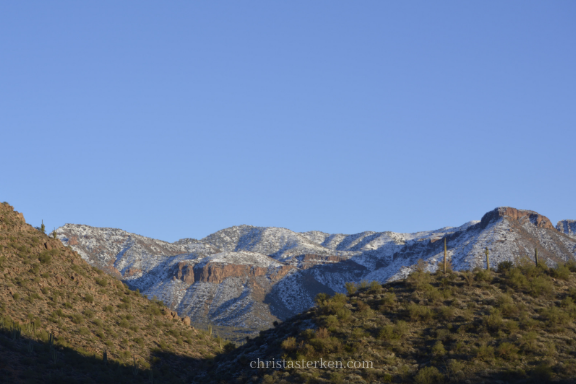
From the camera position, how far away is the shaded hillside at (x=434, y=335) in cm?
3027

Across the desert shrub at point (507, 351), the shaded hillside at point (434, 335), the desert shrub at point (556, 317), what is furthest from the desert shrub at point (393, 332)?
the desert shrub at point (556, 317)

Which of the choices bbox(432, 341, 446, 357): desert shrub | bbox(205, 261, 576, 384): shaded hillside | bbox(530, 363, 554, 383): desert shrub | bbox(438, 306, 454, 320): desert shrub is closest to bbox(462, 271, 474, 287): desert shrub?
bbox(205, 261, 576, 384): shaded hillside

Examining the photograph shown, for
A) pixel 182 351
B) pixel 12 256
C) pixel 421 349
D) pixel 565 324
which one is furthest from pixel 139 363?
pixel 565 324

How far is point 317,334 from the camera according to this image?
34406mm

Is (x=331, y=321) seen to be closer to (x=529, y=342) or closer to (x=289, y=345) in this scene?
(x=289, y=345)

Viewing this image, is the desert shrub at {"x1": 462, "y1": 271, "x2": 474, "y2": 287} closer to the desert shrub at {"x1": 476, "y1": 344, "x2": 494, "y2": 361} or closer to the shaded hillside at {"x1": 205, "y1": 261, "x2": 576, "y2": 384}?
the shaded hillside at {"x1": 205, "y1": 261, "x2": 576, "y2": 384}

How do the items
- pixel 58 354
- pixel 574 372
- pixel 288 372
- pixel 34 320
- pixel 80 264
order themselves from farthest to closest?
pixel 80 264
pixel 34 320
pixel 58 354
pixel 288 372
pixel 574 372

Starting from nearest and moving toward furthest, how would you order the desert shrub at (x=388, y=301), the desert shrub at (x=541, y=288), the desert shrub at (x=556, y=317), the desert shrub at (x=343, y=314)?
the desert shrub at (x=556, y=317), the desert shrub at (x=343, y=314), the desert shrub at (x=388, y=301), the desert shrub at (x=541, y=288)

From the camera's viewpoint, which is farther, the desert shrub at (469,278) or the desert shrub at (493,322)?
the desert shrub at (469,278)

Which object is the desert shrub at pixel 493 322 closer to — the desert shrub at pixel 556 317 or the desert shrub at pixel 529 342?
the desert shrub at pixel 529 342

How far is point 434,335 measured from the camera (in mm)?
33438

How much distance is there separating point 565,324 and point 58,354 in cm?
2886

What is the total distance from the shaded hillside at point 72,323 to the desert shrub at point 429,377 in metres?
18.6

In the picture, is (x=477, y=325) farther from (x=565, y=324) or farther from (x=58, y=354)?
(x=58, y=354)
